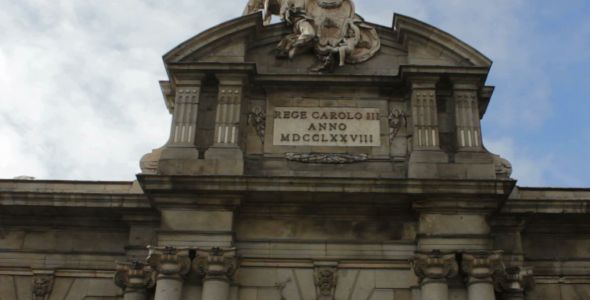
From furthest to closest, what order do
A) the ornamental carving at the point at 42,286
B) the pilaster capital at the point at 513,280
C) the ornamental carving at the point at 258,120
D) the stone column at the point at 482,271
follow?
the ornamental carving at the point at 258,120
the ornamental carving at the point at 42,286
the pilaster capital at the point at 513,280
the stone column at the point at 482,271

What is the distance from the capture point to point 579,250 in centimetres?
1645

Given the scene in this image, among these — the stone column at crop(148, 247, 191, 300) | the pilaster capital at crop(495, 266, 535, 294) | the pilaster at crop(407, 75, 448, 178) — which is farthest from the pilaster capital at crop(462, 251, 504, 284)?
the stone column at crop(148, 247, 191, 300)

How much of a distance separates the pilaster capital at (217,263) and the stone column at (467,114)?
18.0ft

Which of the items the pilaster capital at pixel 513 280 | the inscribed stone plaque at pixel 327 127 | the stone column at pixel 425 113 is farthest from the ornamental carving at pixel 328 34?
the pilaster capital at pixel 513 280

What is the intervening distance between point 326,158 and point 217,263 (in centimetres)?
339

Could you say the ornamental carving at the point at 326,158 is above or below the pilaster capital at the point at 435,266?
above

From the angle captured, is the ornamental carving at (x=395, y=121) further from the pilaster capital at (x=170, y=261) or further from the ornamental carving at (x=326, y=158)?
the pilaster capital at (x=170, y=261)

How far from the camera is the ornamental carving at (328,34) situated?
17766 millimetres

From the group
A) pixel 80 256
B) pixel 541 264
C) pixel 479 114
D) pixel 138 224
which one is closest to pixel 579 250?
pixel 541 264

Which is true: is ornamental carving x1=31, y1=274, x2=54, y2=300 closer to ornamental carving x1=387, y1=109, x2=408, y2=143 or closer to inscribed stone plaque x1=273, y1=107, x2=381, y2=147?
inscribed stone plaque x1=273, y1=107, x2=381, y2=147

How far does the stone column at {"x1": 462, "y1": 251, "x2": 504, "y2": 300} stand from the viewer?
573 inches

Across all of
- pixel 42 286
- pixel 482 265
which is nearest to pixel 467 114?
pixel 482 265

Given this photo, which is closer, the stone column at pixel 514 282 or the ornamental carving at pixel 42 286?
the stone column at pixel 514 282

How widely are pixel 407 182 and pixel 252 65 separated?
4.48 m
